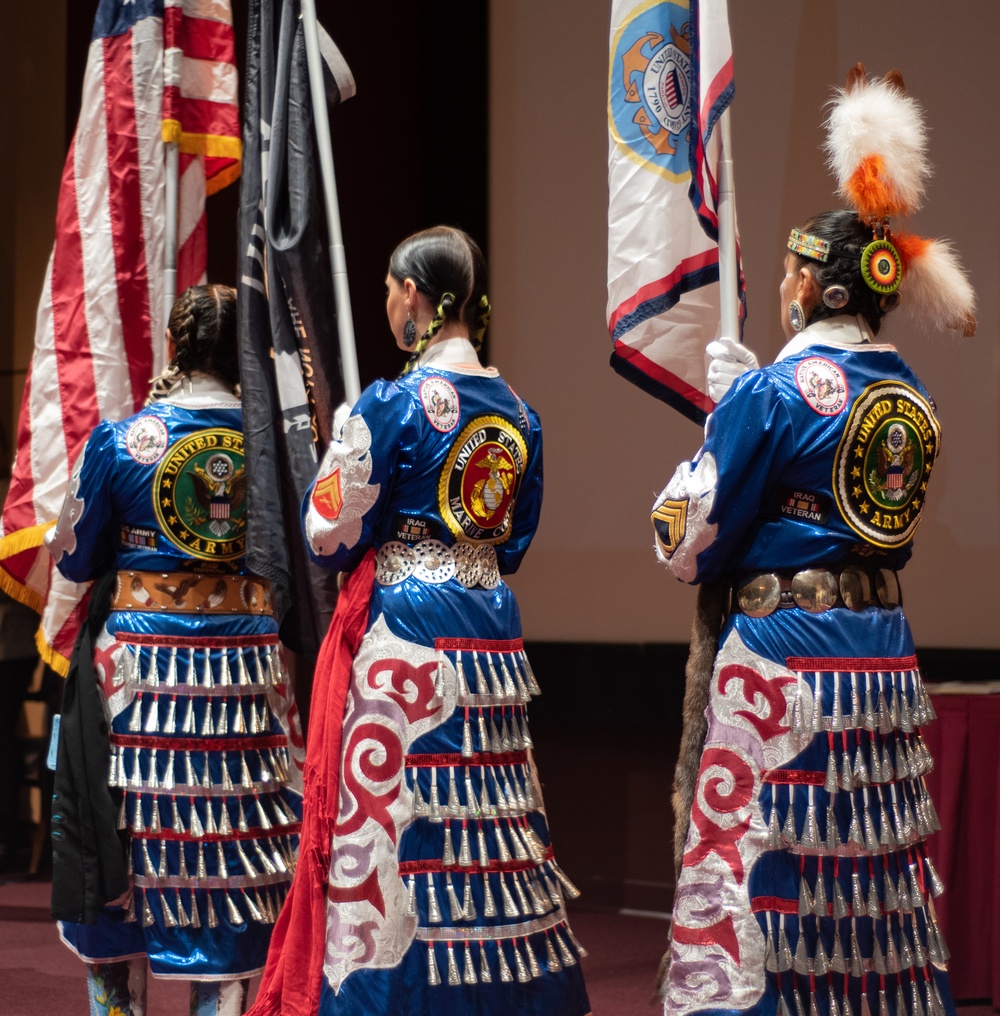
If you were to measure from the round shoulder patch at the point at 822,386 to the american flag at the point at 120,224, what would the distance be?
1803 millimetres

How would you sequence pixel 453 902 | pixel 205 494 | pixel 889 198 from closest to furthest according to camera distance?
1. pixel 889 198
2. pixel 453 902
3. pixel 205 494

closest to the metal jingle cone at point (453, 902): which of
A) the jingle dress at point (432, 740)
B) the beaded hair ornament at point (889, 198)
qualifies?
the jingle dress at point (432, 740)

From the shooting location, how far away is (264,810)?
3150mm

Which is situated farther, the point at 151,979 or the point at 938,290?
the point at 151,979

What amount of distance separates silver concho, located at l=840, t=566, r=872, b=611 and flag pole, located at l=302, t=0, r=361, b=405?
3.22 feet

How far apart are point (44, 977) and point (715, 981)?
2.49 m

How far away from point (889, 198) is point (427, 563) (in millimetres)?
999

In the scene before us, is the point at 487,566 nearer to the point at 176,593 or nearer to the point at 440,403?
the point at 440,403

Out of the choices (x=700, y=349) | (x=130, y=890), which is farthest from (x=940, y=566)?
(x=130, y=890)

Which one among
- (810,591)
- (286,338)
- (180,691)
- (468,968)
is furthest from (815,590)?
(180,691)

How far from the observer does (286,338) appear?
120 inches

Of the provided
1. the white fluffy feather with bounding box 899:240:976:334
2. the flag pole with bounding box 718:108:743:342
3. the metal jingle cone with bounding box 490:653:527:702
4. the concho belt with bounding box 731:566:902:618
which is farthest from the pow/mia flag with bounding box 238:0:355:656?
the white fluffy feather with bounding box 899:240:976:334

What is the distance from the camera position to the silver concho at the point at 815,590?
8.02 feet

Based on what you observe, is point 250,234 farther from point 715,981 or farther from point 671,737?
point 671,737
